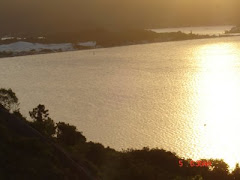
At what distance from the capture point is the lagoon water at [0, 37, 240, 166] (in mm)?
27734

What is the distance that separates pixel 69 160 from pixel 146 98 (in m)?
31.2

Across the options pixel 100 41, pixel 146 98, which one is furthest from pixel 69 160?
pixel 100 41

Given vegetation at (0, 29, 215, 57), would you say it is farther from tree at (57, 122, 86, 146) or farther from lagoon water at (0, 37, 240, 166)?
tree at (57, 122, 86, 146)

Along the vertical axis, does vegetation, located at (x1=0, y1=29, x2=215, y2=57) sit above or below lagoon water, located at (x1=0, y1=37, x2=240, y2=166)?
above

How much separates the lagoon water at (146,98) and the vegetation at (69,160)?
5772 mm

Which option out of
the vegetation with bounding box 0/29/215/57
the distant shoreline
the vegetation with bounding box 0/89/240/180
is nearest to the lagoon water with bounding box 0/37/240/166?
the vegetation with bounding box 0/89/240/180

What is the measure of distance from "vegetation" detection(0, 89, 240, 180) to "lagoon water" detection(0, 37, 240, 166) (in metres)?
5.77

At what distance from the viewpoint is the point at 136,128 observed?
3034 cm

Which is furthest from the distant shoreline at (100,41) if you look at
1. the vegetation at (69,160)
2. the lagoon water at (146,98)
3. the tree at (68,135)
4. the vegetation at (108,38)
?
the tree at (68,135)

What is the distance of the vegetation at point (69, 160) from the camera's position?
10.7 m

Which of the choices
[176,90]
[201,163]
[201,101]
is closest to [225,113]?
[201,101]

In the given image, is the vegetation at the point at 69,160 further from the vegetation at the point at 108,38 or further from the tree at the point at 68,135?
the vegetation at the point at 108,38

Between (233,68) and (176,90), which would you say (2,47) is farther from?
(176,90)

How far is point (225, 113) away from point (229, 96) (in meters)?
9.53
